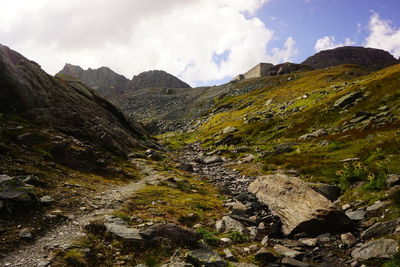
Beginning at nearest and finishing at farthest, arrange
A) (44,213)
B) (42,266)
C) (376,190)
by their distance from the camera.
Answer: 1. (42,266)
2. (44,213)
3. (376,190)

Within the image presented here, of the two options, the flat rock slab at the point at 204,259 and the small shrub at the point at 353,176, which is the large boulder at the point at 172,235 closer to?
the flat rock slab at the point at 204,259

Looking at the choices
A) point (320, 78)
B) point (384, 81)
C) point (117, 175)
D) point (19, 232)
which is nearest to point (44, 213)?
point (19, 232)

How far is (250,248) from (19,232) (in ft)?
36.7

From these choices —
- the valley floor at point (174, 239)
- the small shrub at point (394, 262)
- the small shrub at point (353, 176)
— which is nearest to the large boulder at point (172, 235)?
the valley floor at point (174, 239)

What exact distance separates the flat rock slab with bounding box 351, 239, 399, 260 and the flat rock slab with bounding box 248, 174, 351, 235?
2.91 metres

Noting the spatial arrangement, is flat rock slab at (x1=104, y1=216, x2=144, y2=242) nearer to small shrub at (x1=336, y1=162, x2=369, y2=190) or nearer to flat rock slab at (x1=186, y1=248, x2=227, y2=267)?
flat rock slab at (x1=186, y1=248, x2=227, y2=267)

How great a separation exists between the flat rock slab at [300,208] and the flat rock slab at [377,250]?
2913mm

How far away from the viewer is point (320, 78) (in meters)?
136

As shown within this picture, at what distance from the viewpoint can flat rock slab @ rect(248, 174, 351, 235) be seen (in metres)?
17.7

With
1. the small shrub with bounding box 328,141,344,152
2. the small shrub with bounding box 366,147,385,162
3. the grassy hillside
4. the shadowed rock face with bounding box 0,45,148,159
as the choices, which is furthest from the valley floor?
the shadowed rock face with bounding box 0,45,148,159

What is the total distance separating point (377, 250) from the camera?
13.8 m

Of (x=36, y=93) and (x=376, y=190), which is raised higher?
(x=36, y=93)

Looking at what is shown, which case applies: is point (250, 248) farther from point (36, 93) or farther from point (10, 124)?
point (36, 93)

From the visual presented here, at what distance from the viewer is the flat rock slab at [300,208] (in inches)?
698
